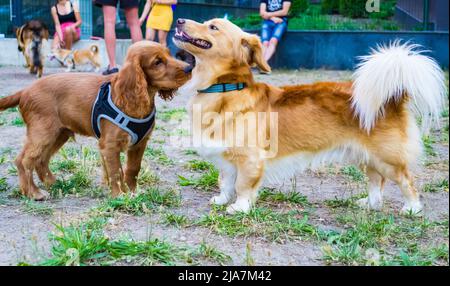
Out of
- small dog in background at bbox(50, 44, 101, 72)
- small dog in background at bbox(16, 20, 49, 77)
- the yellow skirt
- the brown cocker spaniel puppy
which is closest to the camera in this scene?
the brown cocker spaniel puppy

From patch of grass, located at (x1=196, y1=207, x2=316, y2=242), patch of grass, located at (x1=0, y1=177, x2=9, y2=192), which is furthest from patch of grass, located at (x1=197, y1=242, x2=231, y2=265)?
A: patch of grass, located at (x1=0, y1=177, x2=9, y2=192)

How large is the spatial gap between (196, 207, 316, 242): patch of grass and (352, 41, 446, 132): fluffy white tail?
32.4 inches

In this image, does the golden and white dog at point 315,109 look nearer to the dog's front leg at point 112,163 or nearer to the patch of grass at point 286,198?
the patch of grass at point 286,198

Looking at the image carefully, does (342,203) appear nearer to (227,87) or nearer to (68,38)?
(227,87)

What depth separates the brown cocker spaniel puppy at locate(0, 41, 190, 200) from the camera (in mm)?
4121

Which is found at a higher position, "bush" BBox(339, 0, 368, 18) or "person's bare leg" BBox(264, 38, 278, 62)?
"bush" BBox(339, 0, 368, 18)

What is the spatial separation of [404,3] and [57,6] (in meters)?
7.50

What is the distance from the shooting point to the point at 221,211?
162 inches

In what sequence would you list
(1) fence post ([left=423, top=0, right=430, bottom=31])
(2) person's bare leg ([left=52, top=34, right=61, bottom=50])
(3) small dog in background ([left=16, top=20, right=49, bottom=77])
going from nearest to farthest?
(3) small dog in background ([left=16, top=20, right=49, bottom=77]) → (2) person's bare leg ([left=52, top=34, right=61, bottom=50]) → (1) fence post ([left=423, top=0, right=430, bottom=31])

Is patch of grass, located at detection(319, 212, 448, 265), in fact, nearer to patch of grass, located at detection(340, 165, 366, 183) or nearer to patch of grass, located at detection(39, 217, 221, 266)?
patch of grass, located at detection(39, 217, 221, 266)

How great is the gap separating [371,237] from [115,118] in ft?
6.08

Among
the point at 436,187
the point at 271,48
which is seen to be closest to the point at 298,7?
the point at 271,48

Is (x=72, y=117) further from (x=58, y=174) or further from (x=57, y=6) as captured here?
(x=57, y=6)
